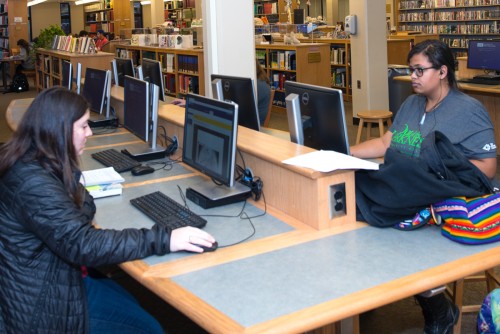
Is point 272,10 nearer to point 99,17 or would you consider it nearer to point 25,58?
point 25,58

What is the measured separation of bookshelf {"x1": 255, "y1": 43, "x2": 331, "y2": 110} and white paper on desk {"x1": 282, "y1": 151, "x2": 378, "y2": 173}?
7081 millimetres

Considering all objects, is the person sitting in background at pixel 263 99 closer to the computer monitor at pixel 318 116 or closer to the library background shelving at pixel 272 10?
the computer monitor at pixel 318 116

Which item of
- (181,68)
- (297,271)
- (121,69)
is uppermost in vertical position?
(181,68)

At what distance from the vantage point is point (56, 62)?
10328 millimetres

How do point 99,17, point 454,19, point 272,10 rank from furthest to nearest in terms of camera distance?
point 99,17 → point 272,10 → point 454,19

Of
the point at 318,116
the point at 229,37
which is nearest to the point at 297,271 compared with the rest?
the point at 318,116

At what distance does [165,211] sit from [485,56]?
491cm

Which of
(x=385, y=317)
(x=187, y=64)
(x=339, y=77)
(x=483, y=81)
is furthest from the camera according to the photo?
(x=339, y=77)

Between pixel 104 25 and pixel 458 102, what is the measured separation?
1819 cm

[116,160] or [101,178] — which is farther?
[116,160]

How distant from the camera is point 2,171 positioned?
1930 mm

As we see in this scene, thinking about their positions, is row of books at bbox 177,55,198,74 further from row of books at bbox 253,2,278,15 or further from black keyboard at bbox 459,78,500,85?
row of books at bbox 253,2,278,15

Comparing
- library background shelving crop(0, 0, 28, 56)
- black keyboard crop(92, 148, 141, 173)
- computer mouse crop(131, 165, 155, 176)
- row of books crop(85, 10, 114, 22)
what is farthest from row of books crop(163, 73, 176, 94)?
row of books crop(85, 10, 114, 22)

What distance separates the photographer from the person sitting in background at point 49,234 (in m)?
1.89
